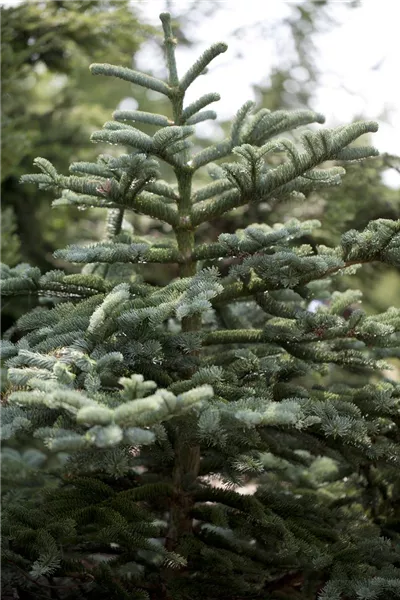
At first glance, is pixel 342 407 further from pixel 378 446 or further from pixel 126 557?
pixel 126 557

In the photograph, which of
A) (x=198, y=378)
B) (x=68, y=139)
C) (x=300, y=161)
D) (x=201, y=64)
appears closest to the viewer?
(x=198, y=378)

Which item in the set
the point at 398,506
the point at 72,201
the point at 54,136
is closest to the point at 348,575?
the point at 398,506

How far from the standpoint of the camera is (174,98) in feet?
8.69

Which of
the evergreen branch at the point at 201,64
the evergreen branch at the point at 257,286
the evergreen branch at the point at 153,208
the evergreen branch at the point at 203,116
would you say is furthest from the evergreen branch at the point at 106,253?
the evergreen branch at the point at 201,64

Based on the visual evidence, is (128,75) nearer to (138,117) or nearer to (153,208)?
(138,117)

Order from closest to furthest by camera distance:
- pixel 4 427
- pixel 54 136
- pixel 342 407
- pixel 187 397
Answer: pixel 187 397
pixel 4 427
pixel 342 407
pixel 54 136

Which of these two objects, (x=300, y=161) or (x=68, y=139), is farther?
(x=68, y=139)

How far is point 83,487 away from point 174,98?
1.52 metres

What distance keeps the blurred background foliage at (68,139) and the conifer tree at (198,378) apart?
1.30m

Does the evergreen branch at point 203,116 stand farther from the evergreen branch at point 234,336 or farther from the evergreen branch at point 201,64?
the evergreen branch at point 234,336

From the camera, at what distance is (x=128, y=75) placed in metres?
2.47

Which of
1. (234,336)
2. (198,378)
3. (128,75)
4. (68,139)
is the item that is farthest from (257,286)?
(68,139)

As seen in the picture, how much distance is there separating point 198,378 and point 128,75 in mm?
1137

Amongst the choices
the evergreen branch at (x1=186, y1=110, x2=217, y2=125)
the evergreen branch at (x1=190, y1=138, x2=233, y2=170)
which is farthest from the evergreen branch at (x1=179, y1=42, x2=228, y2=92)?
the evergreen branch at (x1=190, y1=138, x2=233, y2=170)
